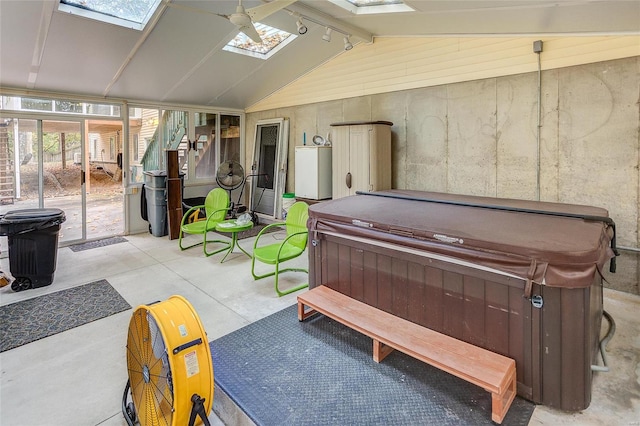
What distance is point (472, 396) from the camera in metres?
2.06

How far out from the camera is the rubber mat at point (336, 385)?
191cm

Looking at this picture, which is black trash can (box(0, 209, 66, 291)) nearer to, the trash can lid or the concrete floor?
the trash can lid

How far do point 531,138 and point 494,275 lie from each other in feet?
8.67

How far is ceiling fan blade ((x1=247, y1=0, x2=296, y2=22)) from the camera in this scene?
2.66 meters

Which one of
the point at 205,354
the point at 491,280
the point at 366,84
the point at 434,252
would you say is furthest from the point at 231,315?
the point at 366,84

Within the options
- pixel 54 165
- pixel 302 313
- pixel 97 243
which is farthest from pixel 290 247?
pixel 54 165

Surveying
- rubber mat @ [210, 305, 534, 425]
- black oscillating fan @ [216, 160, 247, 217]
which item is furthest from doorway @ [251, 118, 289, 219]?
rubber mat @ [210, 305, 534, 425]

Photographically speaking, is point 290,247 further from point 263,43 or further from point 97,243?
point 97,243

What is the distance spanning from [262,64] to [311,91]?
1023 mm

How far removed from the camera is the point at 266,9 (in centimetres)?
279

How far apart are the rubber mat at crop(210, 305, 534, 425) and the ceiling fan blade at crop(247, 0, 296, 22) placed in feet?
8.64

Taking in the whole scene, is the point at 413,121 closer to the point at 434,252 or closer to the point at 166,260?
the point at 434,252

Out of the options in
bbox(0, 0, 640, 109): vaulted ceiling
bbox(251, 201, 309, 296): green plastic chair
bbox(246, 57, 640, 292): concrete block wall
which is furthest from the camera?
bbox(251, 201, 309, 296): green plastic chair

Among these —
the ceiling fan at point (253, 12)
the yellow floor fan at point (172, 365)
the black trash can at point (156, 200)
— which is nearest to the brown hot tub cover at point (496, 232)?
the yellow floor fan at point (172, 365)
